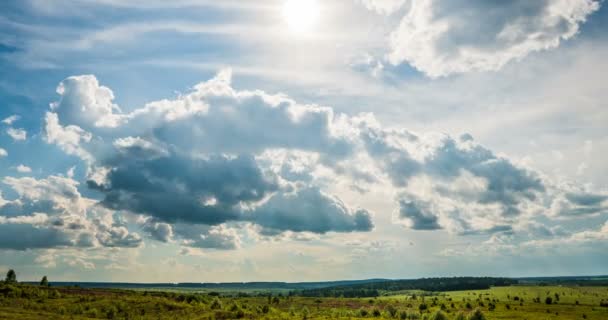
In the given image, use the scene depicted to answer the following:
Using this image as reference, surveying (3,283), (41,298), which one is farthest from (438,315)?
(3,283)

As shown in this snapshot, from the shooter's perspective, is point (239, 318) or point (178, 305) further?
point (178, 305)

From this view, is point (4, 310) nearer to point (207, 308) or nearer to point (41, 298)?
point (41, 298)

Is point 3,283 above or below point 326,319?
above

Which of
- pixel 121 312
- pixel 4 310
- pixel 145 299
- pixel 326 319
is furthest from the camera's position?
pixel 145 299

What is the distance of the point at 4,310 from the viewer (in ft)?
371

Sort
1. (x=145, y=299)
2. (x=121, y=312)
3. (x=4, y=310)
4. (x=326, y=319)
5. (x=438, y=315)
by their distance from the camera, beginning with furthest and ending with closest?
(x=438, y=315) → (x=145, y=299) → (x=326, y=319) → (x=121, y=312) → (x=4, y=310)

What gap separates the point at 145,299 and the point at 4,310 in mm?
54997

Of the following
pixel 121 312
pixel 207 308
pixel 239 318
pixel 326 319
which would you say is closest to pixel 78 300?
pixel 121 312

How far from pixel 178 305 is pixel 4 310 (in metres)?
57.5

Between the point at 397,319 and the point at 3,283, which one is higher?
the point at 3,283

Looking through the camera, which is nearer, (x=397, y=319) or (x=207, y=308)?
(x=207, y=308)

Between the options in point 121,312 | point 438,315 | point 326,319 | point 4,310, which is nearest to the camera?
point 4,310

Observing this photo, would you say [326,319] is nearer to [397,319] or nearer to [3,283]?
[397,319]

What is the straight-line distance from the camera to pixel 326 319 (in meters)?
153
